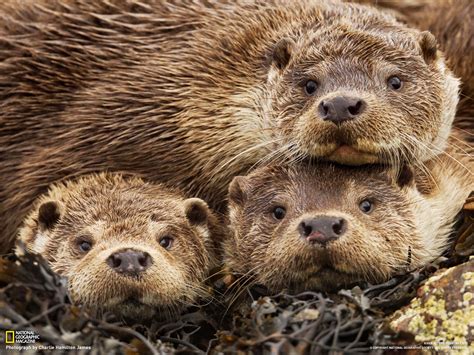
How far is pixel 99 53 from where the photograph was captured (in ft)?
27.7

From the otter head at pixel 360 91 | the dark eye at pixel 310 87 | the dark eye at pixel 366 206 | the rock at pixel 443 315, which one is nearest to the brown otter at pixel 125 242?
the otter head at pixel 360 91

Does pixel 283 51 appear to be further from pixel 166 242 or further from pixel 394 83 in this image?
pixel 166 242

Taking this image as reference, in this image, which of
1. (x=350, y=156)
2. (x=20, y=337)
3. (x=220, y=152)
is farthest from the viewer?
(x=220, y=152)

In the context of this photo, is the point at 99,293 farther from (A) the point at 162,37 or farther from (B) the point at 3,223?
(A) the point at 162,37

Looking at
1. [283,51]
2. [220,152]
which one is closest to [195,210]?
[220,152]

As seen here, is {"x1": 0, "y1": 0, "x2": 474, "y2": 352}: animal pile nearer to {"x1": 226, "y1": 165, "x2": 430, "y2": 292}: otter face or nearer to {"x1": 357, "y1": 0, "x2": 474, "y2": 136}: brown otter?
{"x1": 226, "y1": 165, "x2": 430, "y2": 292}: otter face

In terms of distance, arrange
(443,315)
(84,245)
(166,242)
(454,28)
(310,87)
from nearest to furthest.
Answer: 1. (443,315)
2. (84,245)
3. (166,242)
4. (310,87)
5. (454,28)

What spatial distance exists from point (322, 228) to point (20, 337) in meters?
1.83

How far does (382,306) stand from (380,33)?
6.79 ft

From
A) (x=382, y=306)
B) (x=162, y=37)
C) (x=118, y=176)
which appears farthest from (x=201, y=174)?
(x=382, y=306)

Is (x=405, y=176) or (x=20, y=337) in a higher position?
(x=405, y=176)

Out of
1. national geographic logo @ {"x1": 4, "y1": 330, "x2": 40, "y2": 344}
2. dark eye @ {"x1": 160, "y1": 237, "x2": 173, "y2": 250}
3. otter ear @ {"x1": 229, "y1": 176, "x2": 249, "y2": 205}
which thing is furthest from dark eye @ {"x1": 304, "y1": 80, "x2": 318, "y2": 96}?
national geographic logo @ {"x1": 4, "y1": 330, "x2": 40, "y2": 344}

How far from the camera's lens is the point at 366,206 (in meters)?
7.12

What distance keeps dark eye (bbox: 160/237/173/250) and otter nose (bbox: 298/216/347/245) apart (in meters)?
1.14
